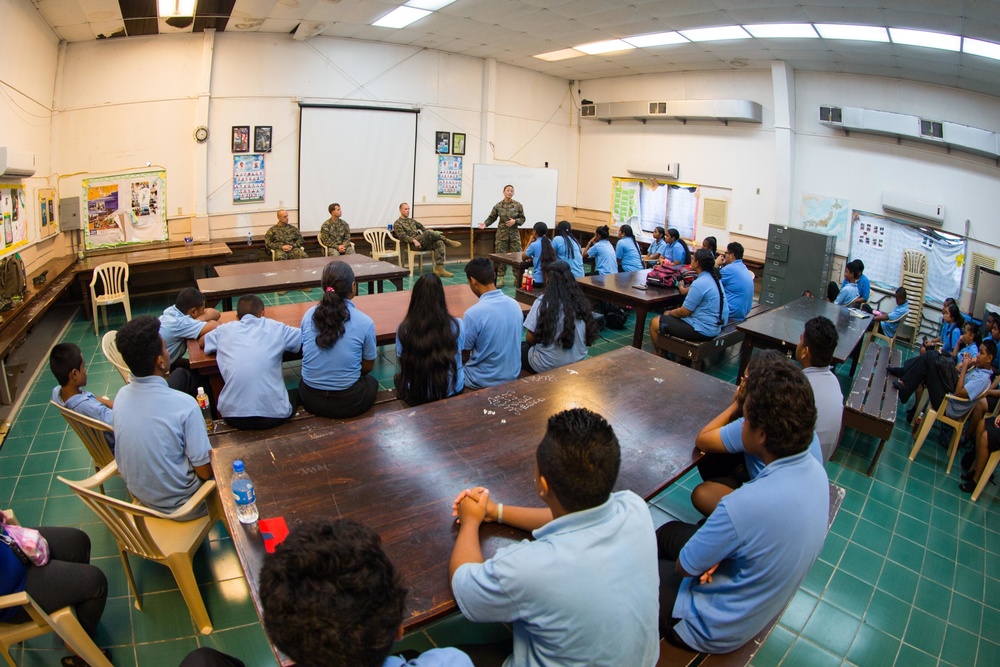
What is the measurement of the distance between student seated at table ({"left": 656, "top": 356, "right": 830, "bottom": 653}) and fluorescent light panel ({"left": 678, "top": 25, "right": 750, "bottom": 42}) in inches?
245

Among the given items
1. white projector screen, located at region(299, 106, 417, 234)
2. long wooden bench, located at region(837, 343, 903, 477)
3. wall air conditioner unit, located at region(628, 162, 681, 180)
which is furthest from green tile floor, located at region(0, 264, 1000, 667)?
wall air conditioner unit, located at region(628, 162, 681, 180)

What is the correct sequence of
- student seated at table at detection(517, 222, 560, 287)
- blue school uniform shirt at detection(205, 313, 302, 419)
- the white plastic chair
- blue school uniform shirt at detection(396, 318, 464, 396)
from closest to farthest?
blue school uniform shirt at detection(205, 313, 302, 419), blue school uniform shirt at detection(396, 318, 464, 396), the white plastic chair, student seated at table at detection(517, 222, 560, 287)

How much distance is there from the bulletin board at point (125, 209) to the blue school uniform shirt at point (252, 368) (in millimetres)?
5457

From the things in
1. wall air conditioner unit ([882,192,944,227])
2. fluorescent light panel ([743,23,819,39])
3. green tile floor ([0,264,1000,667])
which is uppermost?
fluorescent light panel ([743,23,819,39])

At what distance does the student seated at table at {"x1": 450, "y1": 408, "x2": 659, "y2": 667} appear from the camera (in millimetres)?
1372

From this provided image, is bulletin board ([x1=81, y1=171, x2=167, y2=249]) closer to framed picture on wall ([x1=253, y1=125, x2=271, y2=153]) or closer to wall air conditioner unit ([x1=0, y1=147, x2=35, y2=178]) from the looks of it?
framed picture on wall ([x1=253, y1=125, x2=271, y2=153])

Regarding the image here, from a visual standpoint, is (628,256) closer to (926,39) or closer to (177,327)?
(926,39)

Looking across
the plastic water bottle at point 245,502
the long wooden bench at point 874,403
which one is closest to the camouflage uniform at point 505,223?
the long wooden bench at point 874,403

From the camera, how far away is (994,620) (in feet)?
9.99

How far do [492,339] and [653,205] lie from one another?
318 inches

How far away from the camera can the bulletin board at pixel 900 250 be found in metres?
7.07

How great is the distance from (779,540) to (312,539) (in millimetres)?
1310

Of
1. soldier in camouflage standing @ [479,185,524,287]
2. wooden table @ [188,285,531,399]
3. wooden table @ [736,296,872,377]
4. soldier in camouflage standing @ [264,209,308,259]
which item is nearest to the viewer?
wooden table @ [188,285,531,399]

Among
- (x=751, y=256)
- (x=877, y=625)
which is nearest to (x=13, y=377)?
(x=877, y=625)
